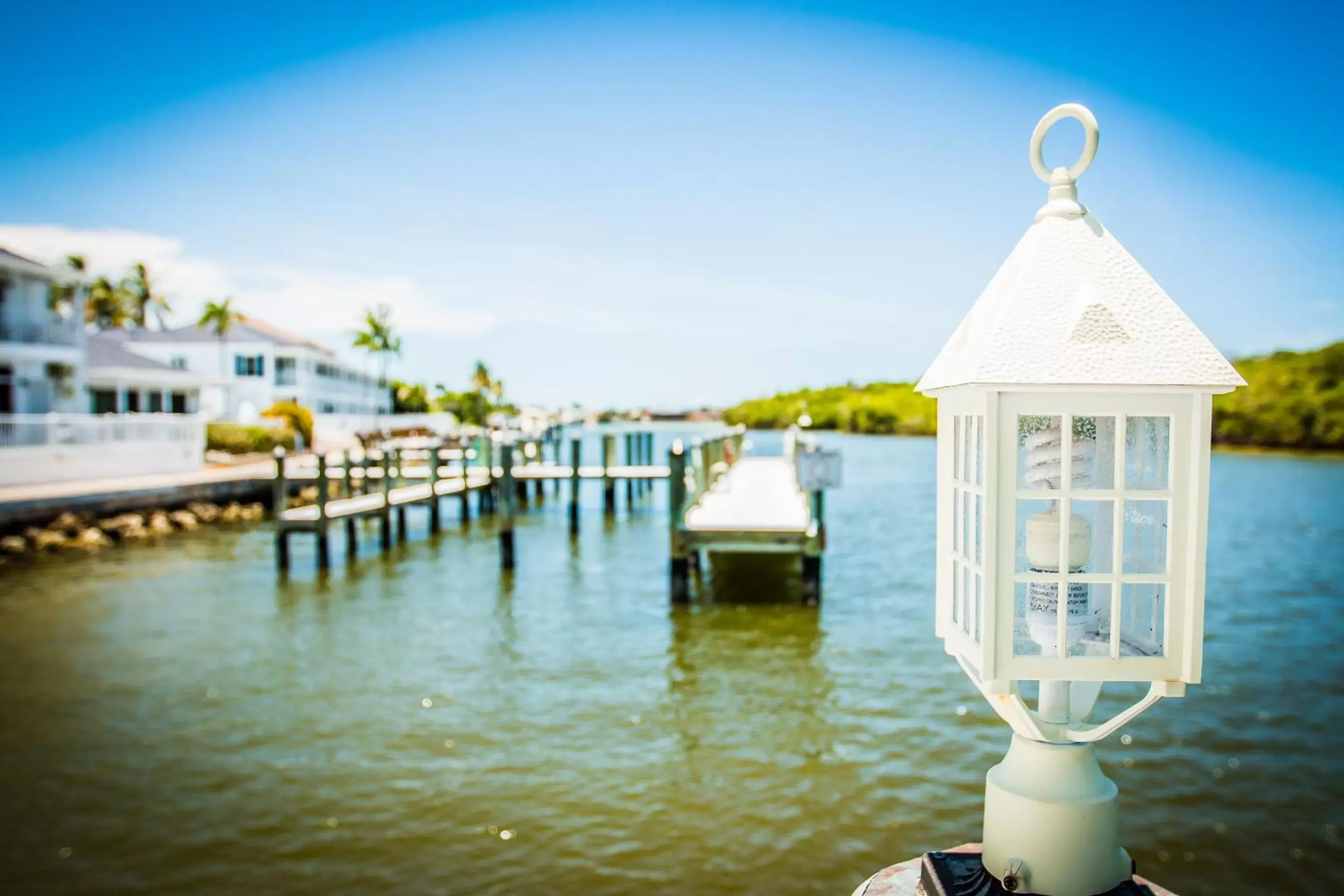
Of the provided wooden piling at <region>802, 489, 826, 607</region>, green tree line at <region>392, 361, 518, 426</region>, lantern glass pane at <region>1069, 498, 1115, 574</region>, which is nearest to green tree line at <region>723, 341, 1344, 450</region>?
green tree line at <region>392, 361, 518, 426</region>

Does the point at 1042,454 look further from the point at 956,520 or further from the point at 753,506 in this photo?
the point at 753,506

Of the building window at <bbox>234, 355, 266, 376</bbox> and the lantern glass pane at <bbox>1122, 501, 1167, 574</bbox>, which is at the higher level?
the building window at <bbox>234, 355, 266, 376</bbox>

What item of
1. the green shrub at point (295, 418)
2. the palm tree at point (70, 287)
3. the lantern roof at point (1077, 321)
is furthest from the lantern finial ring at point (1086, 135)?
the green shrub at point (295, 418)

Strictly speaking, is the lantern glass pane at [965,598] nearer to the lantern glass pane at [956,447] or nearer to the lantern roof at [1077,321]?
the lantern glass pane at [956,447]

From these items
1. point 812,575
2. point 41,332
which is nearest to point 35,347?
point 41,332

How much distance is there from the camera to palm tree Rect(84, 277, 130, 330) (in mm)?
76938

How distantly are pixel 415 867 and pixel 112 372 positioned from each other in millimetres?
37347

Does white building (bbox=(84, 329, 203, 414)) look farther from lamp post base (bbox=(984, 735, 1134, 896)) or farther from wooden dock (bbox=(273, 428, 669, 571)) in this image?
lamp post base (bbox=(984, 735, 1134, 896))

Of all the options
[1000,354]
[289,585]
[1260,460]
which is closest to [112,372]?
[289,585]

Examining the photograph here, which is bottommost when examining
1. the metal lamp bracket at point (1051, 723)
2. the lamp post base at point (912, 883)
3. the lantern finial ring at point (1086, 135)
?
the lamp post base at point (912, 883)

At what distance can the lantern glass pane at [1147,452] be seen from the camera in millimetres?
2998

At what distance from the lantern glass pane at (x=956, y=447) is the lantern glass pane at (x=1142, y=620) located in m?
0.64

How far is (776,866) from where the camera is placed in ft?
22.0

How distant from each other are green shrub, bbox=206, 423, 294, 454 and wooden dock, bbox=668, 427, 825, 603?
26636mm
